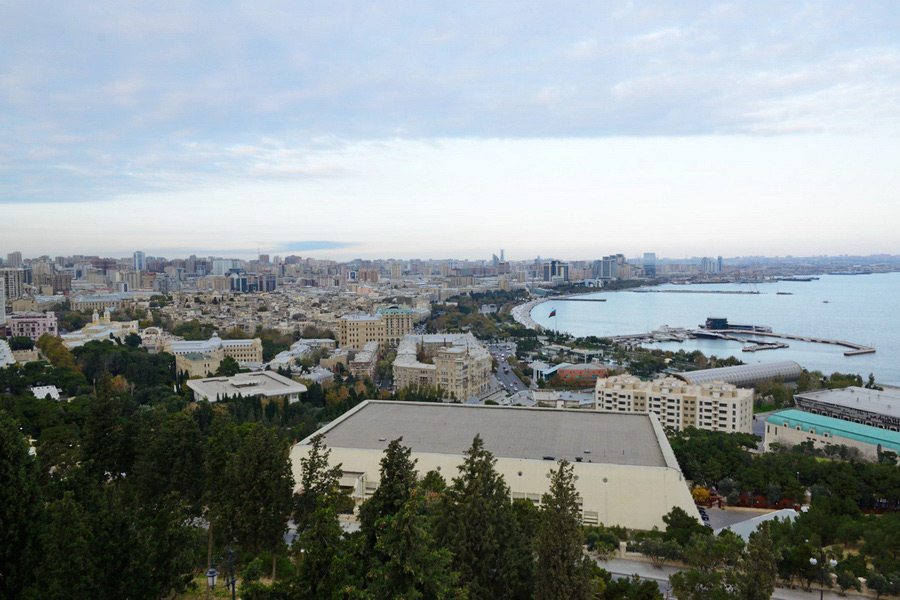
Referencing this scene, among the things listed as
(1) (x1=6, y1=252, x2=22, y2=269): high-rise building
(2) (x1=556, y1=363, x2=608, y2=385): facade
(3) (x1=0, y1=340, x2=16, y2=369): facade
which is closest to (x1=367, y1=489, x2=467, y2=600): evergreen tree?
(3) (x1=0, y1=340, x2=16, y2=369): facade

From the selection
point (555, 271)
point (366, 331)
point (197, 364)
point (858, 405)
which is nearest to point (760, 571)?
point (858, 405)

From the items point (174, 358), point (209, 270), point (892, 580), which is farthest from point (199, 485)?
point (209, 270)

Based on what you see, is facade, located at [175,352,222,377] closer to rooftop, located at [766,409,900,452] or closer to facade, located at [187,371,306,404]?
facade, located at [187,371,306,404]

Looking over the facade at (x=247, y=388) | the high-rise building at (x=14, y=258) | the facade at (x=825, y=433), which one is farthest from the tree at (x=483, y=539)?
the high-rise building at (x=14, y=258)

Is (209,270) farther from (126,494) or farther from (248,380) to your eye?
(126,494)

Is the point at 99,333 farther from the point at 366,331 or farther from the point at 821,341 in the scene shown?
the point at 821,341

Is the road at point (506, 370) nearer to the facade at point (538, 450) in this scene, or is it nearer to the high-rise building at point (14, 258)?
the facade at point (538, 450)
